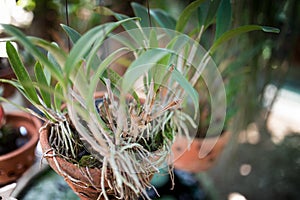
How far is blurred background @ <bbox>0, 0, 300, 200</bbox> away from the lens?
93 centimetres

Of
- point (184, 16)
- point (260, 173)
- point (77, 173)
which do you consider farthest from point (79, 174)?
point (260, 173)

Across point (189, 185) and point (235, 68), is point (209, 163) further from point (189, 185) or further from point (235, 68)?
point (235, 68)

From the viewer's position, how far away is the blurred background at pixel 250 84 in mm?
931

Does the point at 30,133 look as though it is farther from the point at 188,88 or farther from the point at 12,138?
the point at 188,88

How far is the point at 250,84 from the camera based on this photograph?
0.99 meters

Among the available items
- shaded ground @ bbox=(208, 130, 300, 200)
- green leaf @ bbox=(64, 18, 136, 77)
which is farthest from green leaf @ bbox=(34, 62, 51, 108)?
shaded ground @ bbox=(208, 130, 300, 200)

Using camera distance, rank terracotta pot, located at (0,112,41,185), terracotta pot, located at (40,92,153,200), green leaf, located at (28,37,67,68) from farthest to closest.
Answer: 1. terracotta pot, located at (0,112,41,185)
2. terracotta pot, located at (40,92,153,200)
3. green leaf, located at (28,37,67,68)

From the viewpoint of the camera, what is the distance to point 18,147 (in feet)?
2.81

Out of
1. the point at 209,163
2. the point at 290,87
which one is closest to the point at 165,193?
the point at 209,163

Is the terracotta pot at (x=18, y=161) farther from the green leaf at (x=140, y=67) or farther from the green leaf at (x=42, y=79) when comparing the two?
the green leaf at (x=140, y=67)

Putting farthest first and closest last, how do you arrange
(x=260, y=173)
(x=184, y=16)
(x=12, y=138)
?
(x=260, y=173) < (x=12, y=138) < (x=184, y=16)

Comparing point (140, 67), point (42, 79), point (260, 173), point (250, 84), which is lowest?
point (260, 173)

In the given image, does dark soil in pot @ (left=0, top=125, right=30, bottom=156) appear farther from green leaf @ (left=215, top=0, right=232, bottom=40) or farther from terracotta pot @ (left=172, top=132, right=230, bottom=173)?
green leaf @ (left=215, top=0, right=232, bottom=40)

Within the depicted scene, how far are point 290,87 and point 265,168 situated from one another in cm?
62
